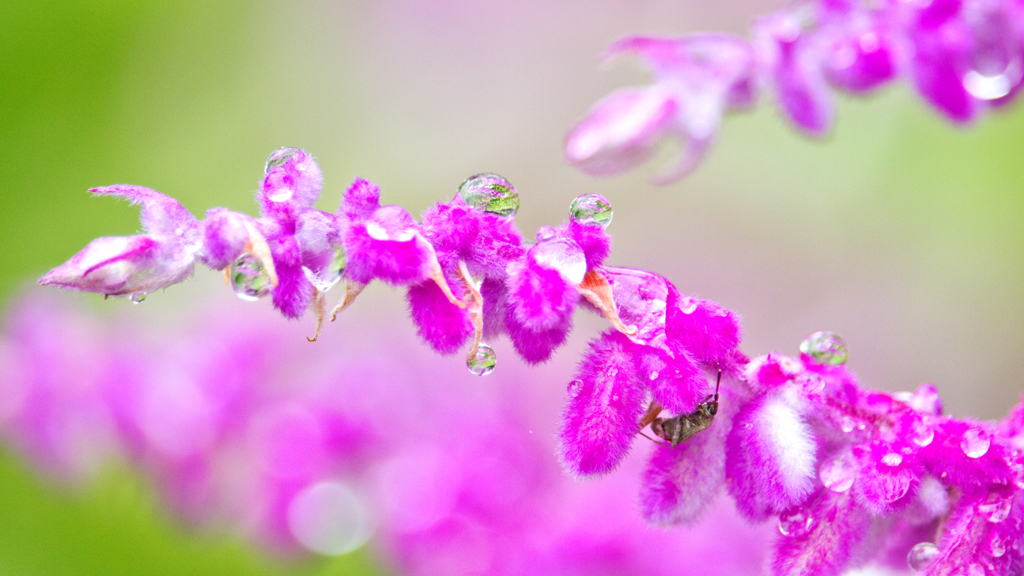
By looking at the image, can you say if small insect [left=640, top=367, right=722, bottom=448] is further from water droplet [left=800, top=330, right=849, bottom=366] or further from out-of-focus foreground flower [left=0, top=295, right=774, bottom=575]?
out-of-focus foreground flower [left=0, top=295, right=774, bottom=575]

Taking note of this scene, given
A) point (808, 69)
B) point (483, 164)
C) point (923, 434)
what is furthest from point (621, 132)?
point (483, 164)

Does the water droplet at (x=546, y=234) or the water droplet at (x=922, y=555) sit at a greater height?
the water droplet at (x=546, y=234)

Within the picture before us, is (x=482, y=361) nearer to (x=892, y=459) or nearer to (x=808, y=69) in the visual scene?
(x=892, y=459)

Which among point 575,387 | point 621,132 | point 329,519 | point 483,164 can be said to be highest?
point 483,164

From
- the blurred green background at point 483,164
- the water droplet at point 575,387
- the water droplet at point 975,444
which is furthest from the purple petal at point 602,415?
the blurred green background at point 483,164

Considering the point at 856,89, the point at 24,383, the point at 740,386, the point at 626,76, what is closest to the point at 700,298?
the point at 740,386

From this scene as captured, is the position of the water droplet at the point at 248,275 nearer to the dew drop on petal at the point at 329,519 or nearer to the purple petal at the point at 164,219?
the purple petal at the point at 164,219
